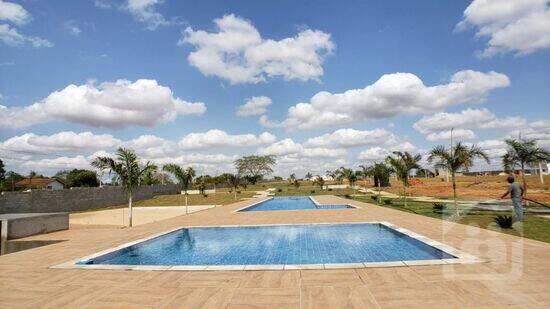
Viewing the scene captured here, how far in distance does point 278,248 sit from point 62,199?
2508cm

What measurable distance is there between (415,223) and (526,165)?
12389 millimetres

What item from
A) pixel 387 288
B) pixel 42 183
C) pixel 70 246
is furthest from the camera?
pixel 42 183

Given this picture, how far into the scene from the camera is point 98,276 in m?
7.39

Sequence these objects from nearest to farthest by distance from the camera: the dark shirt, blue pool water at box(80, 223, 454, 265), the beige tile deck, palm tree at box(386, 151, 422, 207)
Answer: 1. the beige tile deck
2. blue pool water at box(80, 223, 454, 265)
3. the dark shirt
4. palm tree at box(386, 151, 422, 207)

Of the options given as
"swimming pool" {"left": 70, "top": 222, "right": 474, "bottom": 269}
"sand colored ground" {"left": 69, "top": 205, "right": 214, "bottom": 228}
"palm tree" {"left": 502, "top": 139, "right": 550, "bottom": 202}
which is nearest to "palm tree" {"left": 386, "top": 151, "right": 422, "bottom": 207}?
"palm tree" {"left": 502, "top": 139, "right": 550, "bottom": 202}

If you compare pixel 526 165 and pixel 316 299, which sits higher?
pixel 526 165

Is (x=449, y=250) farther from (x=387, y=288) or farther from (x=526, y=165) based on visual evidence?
(x=526, y=165)

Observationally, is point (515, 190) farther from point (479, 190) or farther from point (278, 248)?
point (479, 190)

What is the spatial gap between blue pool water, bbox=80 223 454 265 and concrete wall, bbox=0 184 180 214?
17186 mm

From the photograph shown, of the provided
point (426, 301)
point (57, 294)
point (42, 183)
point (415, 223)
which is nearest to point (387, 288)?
point (426, 301)

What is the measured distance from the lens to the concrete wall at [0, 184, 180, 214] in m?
24.6

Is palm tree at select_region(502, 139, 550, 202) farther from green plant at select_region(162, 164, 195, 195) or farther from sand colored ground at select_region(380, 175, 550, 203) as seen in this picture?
green plant at select_region(162, 164, 195, 195)

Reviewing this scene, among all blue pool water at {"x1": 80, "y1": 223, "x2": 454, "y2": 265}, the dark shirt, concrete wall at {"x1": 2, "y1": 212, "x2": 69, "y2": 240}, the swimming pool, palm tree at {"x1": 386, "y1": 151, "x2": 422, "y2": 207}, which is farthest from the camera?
palm tree at {"x1": 386, "y1": 151, "x2": 422, "y2": 207}

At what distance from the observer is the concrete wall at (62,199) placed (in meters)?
24.6
